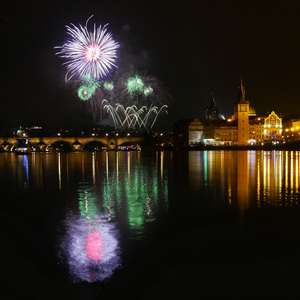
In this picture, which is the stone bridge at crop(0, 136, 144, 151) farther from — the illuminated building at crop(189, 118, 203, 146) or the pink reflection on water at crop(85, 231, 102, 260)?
the pink reflection on water at crop(85, 231, 102, 260)

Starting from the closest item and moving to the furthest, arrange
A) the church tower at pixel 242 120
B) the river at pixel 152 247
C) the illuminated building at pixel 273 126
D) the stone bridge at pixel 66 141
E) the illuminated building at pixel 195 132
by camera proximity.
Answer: the river at pixel 152 247 < the stone bridge at pixel 66 141 < the illuminated building at pixel 195 132 < the church tower at pixel 242 120 < the illuminated building at pixel 273 126

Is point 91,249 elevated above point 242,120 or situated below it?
below

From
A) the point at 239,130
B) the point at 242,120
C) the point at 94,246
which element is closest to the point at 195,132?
the point at 239,130

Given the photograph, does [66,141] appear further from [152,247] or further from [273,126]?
[152,247]

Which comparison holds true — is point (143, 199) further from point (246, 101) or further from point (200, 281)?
point (246, 101)

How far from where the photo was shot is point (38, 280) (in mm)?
6023

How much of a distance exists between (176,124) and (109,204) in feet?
436

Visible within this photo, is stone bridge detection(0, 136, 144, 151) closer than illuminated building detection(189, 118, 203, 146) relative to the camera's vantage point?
Yes

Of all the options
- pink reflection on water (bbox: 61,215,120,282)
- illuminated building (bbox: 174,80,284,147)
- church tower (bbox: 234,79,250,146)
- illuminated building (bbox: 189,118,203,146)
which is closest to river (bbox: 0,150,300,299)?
pink reflection on water (bbox: 61,215,120,282)

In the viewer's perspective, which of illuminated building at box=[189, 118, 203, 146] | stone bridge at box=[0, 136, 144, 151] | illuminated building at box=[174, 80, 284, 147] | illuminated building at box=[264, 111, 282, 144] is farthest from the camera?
illuminated building at box=[264, 111, 282, 144]

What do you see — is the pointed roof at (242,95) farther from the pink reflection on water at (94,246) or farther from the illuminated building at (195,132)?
the pink reflection on water at (94,246)

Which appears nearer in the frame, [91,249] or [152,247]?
[91,249]

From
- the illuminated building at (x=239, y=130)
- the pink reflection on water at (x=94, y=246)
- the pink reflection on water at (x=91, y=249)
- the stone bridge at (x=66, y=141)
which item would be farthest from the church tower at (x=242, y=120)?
the pink reflection on water at (x=94, y=246)

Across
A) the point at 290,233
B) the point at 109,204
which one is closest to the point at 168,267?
the point at 290,233
